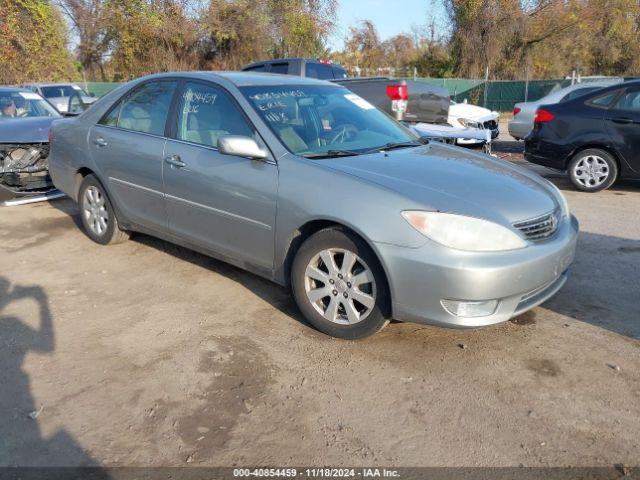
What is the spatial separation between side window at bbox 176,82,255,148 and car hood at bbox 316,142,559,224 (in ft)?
2.69

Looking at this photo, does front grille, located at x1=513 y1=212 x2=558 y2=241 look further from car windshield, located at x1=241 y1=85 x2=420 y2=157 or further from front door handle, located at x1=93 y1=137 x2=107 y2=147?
front door handle, located at x1=93 y1=137 x2=107 y2=147

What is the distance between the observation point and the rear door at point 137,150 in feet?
14.9

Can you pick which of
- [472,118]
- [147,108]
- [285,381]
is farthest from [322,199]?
[472,118]

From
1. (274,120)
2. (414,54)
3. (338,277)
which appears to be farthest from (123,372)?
(414,54)

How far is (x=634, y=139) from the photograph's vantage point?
23.6ft

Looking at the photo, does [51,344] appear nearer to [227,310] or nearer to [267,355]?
[227,310]

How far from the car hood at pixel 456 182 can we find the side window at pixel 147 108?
5.58ft

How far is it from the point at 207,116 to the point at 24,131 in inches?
159

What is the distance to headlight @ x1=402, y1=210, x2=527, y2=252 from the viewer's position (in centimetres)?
306

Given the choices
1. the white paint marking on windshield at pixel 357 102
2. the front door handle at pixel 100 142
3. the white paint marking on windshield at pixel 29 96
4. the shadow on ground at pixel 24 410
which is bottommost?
the shadow on ground at pixel 24 410

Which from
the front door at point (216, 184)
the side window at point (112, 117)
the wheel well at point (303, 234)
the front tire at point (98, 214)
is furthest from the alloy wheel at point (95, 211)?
the wheel well at point (303, 234)

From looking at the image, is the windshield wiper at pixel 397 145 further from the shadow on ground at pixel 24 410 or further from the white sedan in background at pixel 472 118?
the white sedan in background at pixel 472 118

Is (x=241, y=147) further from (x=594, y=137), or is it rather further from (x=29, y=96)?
(x=29, y=96)

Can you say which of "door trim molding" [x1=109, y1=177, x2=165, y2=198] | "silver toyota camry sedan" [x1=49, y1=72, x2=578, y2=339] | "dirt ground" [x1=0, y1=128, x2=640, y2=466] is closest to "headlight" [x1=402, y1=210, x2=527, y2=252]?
"silver toyota camry sedan" [x1=49, y1=72, x2=578, y2=339]
